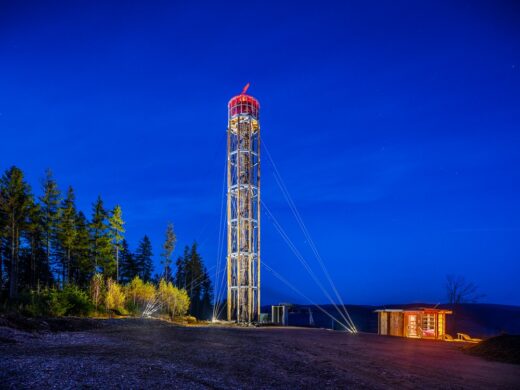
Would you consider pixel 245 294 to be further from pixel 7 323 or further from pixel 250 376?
pixel 250 376

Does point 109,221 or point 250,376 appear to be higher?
point 109,221

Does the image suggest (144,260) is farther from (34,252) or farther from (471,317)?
(471,317)

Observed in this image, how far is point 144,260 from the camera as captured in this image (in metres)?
59.8

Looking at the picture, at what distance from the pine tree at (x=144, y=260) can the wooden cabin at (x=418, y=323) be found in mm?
45198

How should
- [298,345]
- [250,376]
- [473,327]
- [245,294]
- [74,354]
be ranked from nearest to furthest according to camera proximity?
[250,376] < [74,354] < [298,345] < [245,294] < [473,327]

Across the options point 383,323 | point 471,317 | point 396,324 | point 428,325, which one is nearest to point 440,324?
point 428,325

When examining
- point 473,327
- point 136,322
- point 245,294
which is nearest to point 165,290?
point 245,294

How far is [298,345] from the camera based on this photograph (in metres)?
12.2

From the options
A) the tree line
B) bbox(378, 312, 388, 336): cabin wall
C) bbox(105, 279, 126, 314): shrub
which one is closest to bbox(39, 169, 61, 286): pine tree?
the tree line

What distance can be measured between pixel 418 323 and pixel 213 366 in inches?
633

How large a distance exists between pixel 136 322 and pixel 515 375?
562 inches

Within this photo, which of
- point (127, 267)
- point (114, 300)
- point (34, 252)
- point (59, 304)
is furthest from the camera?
A: point (127, 267)

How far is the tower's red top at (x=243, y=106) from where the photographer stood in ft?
95.2

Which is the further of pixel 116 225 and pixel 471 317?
pixel 471 317
